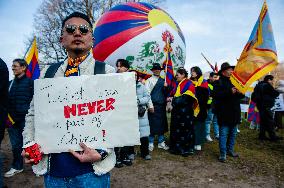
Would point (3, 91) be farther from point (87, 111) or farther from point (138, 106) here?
point (138, 106)

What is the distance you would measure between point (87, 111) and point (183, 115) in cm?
485

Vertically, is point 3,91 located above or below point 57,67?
below

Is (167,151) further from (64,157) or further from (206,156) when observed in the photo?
(64,157)

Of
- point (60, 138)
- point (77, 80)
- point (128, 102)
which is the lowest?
point (60, 138)

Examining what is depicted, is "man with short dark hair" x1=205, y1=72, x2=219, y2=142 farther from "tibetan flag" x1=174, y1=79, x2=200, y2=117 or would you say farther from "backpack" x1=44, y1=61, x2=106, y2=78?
"backpack" x1=44, y1=61, x2=106, y2=78

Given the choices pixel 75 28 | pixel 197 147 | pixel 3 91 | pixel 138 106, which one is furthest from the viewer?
pixel 197 147

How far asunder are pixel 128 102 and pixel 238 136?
7983 millimetres

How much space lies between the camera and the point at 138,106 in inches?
215

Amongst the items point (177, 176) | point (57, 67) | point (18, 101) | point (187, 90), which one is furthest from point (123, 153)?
point (57, 67)

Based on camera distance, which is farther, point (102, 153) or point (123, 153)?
point (123, 153)

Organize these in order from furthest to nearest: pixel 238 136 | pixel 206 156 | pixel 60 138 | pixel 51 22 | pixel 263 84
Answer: pixel 51 22
pixel 238 136
pixel 263 84
pixel 206 156
pixel 60 138

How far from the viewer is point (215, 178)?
16.5ft

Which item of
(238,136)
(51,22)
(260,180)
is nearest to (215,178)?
(260,180)

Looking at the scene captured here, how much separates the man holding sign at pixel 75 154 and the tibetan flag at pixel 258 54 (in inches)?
127
